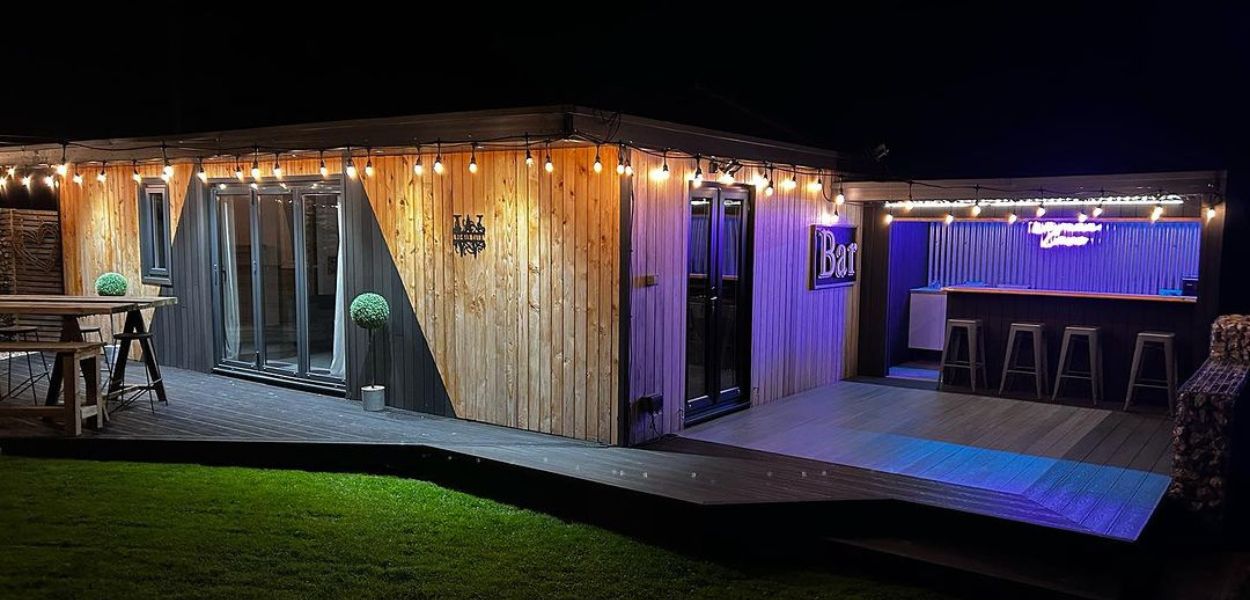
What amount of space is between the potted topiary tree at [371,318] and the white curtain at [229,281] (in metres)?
2.00

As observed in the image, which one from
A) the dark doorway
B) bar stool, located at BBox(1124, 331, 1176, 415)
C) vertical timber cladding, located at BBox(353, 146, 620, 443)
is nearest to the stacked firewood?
bar stool, located at BBox(1124, 331, 1176, 415)

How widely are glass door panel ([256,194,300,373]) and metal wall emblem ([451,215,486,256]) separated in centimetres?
202

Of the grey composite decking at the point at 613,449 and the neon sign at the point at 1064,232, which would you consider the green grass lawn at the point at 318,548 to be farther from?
the neon sign at the point at 1064,232

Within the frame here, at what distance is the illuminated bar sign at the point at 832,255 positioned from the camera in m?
8.66

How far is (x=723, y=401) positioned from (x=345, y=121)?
3.93 metres

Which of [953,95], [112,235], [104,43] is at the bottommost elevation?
[112,235]

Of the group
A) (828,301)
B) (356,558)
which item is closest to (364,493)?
(356,558)

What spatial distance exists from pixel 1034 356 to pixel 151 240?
370 inches

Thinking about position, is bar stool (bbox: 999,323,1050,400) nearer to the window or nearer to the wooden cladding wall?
the window

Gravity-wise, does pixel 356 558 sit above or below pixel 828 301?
below

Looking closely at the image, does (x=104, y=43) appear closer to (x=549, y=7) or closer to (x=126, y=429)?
(x=549, y=7)

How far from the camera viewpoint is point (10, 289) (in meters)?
9.68

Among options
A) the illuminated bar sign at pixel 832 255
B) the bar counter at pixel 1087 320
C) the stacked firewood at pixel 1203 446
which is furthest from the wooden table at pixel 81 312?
the bar counter at pixel 1087 320

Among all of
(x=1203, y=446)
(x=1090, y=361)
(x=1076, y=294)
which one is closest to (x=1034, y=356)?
(x=1090, y=361)
